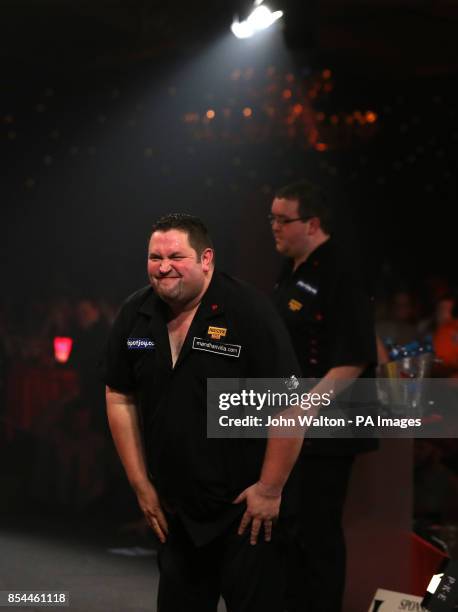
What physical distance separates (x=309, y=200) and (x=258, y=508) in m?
1.40

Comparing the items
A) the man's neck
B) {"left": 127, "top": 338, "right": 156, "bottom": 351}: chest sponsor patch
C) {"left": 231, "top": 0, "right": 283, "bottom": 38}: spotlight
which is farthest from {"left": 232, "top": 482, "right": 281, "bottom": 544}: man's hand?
{"left": 231, "top": 0, "right": 283, "bottom": 38}: spotlight

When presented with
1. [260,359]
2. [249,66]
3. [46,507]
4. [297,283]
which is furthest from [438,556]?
[249,66]

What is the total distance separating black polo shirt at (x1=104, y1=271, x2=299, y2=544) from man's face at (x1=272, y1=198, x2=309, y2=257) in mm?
986

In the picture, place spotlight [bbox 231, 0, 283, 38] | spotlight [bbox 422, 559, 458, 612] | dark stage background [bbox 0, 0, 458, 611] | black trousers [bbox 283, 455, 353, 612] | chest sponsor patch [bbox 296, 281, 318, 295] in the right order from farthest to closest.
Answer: spotlight [bbox 231, 0, 283, 38], dark stage background [bbox 0, 0, 458, 611], chest sponsor patch [bbox 296, 281, 318, 295], black trousers [bbox 283, 455, 353, 612], spotlight [bbox 422, 559, 458, 612]

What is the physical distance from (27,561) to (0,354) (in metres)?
0.99

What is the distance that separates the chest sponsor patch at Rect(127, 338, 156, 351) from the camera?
2.64 metres

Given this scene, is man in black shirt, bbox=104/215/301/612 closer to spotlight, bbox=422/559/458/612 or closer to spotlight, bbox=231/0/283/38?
spotlight, bbox=422/559/458/612

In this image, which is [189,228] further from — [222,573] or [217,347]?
[222,573]

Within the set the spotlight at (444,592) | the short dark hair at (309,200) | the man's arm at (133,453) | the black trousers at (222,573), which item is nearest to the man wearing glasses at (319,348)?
the short dark hair at (309,200)

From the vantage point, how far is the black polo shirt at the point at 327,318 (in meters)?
3.51

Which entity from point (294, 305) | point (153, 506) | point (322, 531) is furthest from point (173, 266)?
point (322, 531)

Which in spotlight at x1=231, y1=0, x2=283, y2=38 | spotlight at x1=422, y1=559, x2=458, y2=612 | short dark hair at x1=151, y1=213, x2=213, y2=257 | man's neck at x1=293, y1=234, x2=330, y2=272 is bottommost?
spotlight at x1=422, y1=559, x2=458, y2=612

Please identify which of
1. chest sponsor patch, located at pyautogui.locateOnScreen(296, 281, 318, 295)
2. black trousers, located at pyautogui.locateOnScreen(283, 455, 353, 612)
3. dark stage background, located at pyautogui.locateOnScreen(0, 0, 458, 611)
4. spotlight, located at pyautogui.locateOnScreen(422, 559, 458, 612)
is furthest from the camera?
dark stage background, located at pyautogui.locateOnScreen(0, 0, 458, 611)

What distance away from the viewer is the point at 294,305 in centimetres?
358
